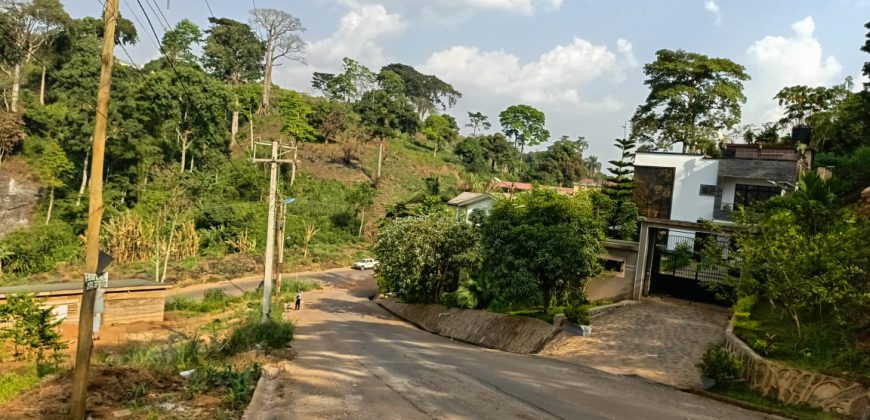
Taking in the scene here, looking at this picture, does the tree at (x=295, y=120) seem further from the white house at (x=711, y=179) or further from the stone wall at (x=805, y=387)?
the stone wall at (x=805, y=387)

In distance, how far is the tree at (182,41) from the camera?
66.5 m

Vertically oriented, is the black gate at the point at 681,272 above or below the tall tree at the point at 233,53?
below

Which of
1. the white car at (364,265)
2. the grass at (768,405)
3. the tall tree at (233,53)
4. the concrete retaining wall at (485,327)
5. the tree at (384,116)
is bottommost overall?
the white car at (364,265)

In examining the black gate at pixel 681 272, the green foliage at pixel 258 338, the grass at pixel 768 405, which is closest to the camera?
the grass at pixel 768 405

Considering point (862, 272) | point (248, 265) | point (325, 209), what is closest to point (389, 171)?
point (325, 209)

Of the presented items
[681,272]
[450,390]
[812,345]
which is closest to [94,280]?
[450,390]

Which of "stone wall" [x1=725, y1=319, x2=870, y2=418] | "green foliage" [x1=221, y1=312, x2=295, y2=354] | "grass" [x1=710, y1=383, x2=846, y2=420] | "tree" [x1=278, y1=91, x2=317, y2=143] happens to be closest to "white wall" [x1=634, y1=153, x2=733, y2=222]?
"stone wall" [x1=725, y1=319, x2=870, y2=418]

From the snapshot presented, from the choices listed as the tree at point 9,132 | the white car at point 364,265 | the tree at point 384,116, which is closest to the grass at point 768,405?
the white car at point 364,265

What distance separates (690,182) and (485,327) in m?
16.4

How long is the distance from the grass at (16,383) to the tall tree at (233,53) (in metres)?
65.4

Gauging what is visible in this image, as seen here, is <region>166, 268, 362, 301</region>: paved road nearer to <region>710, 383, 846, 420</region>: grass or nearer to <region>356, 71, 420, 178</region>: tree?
<region>356, 71, 420, 178</region>: tree

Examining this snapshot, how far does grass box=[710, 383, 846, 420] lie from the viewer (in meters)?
10.8

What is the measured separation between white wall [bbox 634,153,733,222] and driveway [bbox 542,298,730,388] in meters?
11.0

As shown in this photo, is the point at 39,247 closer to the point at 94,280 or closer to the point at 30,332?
the point at 30,332
